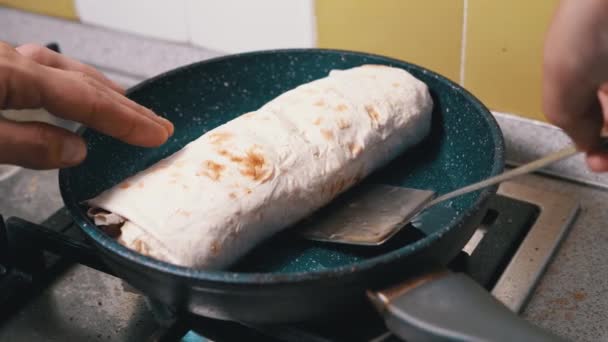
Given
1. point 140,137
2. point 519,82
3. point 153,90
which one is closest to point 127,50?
point 153,90

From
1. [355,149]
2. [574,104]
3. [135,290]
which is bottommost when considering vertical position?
[135,290]

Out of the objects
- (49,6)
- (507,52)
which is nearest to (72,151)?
(507,52)

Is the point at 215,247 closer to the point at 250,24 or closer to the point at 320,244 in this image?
the point at 320,244

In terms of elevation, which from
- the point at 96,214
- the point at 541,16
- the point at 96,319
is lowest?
the point at 96,319

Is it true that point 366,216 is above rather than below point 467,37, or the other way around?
below

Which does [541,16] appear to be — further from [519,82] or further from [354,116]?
[354,116]
